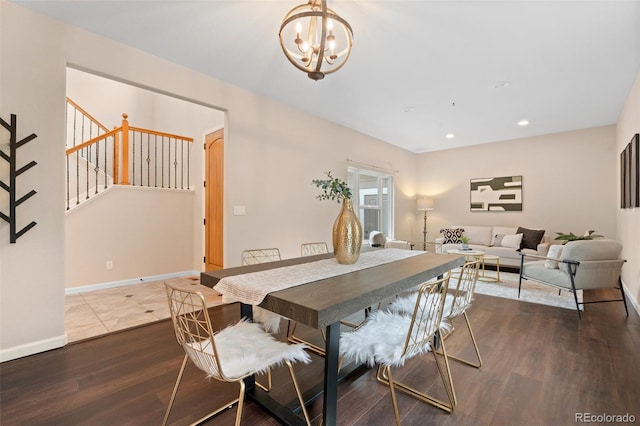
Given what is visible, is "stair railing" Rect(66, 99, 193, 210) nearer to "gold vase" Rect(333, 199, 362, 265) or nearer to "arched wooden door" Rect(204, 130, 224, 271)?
"arched wooden door" Rect(204, 130, 224, 271)

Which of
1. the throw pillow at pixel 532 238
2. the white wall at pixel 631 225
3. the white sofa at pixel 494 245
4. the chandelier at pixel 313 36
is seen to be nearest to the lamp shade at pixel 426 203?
the white sofa at pixel 494 245

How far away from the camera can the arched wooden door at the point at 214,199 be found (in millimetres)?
4516

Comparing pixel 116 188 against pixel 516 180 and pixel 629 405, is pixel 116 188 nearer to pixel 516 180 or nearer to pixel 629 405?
pixel 629 405

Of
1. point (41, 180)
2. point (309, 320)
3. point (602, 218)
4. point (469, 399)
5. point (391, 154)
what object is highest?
point (391, 154)

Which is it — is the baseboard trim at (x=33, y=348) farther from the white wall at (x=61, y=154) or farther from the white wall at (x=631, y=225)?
the white wall at (x=631, y=225)

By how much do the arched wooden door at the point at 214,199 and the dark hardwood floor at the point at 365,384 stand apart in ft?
6.57

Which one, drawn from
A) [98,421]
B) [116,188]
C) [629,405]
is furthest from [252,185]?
[629,405]

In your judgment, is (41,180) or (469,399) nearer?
(469,399)

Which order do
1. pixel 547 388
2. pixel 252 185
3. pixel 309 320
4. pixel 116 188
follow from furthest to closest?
pixel 116 188 < pixel 252 185 < pixel 547 388 < pixel 309 320

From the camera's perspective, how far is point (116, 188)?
4.38 m

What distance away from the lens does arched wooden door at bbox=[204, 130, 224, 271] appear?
4.52 meters

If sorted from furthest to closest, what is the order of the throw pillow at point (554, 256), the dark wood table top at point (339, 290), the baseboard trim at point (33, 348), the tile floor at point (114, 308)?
the throw pillow at point (554, 256) < the tile floor at point (114, 308) < the baseboard trim at point (33, 348) < the dark wood table top at point (339, 290)

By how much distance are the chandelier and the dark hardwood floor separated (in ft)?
6.80

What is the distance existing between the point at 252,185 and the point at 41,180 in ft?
6.52
